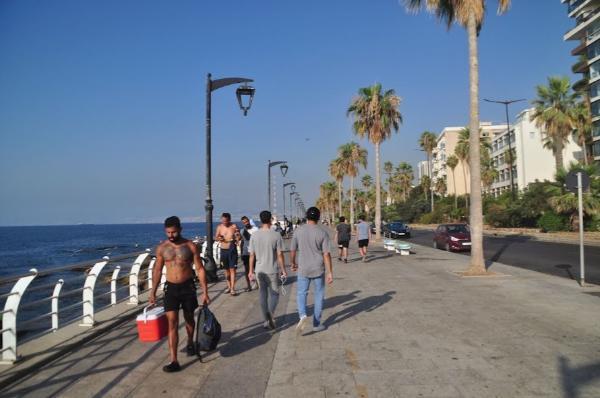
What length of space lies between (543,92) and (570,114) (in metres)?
3.21

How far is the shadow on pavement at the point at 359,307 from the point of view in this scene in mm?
7844

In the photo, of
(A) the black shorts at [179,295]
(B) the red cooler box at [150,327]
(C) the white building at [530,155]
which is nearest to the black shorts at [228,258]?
(B) the red cooler box at [150,327]

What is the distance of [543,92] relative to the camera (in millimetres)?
45406

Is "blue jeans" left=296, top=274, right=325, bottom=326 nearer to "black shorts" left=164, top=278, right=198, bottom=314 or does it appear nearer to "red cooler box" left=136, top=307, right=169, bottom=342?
"black shorts" left=164, top=278, right=198, bottom=314

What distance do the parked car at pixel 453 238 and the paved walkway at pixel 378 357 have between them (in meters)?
14.5

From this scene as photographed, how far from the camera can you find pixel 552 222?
38.1m

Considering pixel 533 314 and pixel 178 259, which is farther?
pixel 533 314

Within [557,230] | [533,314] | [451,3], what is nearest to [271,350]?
[533,314]

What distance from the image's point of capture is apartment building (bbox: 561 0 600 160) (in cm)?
5175

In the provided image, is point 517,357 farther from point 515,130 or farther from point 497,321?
point 515,130

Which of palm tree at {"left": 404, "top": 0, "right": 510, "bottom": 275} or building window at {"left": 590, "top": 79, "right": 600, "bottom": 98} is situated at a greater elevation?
building window at {"left": 590, "top": 79, "right": 600, "bottom": 98}

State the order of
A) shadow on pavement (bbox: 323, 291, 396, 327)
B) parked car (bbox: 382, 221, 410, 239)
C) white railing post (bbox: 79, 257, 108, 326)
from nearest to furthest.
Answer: white railing post (bbox: 79, 257, 108, 326) < shadow on pavement (bbox: 323, 291, 396, 327) < parked car (bbox: 382, 221, 410, 239)

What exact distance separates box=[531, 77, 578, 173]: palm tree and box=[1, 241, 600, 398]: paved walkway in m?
40.0

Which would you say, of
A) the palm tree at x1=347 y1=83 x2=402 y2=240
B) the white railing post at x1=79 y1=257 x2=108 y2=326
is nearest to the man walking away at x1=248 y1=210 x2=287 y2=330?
the white railing post at x1=79 y1=257 x2=108 y2=326
